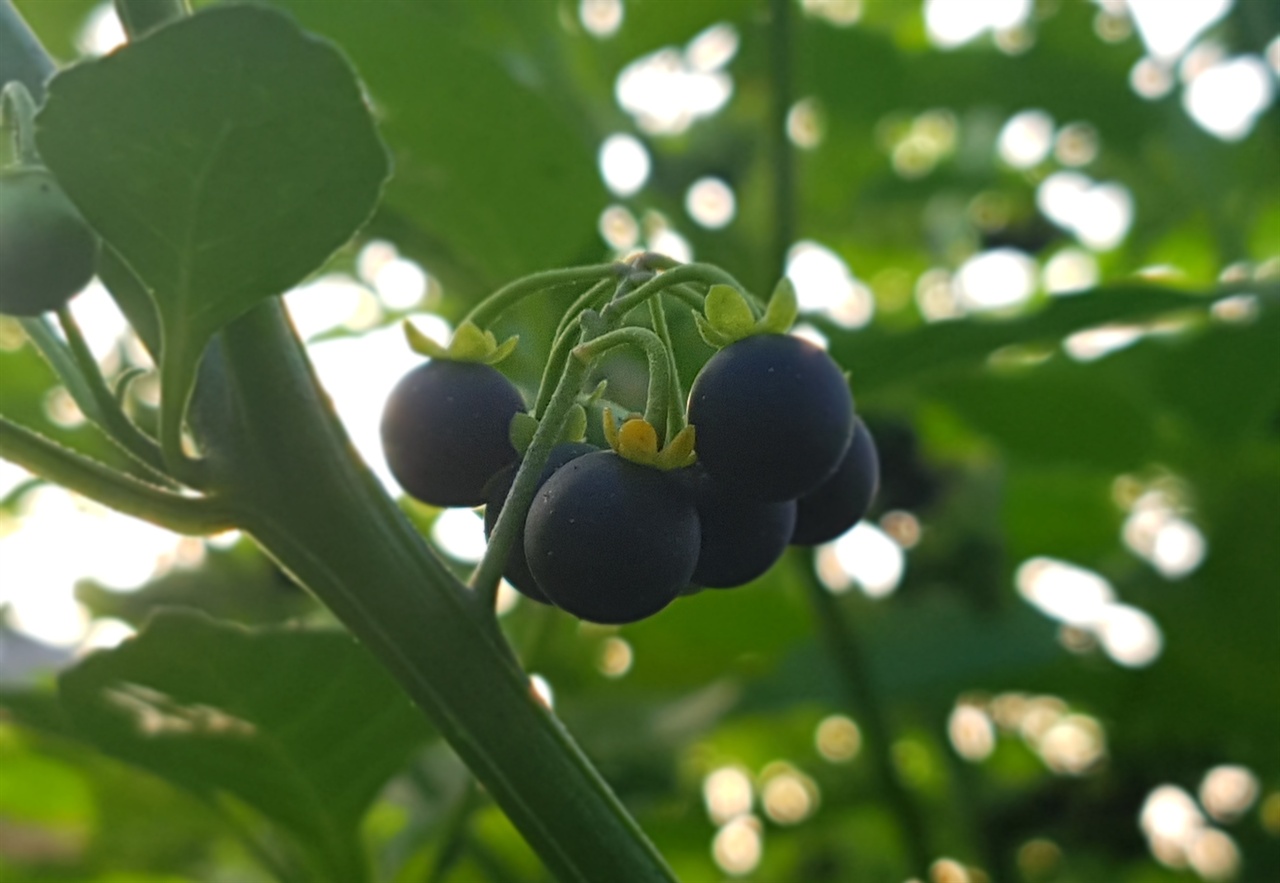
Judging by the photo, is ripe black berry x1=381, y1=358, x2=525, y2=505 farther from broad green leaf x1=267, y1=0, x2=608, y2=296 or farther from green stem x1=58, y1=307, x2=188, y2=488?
broad green leaf x1=267, y1=0, x2=608, y2=296

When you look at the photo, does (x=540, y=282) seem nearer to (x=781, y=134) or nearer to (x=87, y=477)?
(x=87, y=477)

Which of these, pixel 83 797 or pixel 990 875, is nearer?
pixel 990 875

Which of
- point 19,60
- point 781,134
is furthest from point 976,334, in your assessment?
point 19,60

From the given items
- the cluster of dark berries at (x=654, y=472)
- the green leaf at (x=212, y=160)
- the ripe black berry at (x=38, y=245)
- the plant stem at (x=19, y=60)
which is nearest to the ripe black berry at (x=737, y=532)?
the cluster of dark berries at (x=654, y=472)

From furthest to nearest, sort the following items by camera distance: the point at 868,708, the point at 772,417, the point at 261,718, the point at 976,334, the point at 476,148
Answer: the point at 868,708, the point at 476,148, the point at 976,334, the point at 261,718, the point at 772,417

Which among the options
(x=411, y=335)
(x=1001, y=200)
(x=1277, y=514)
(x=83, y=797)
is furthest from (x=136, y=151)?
(x=1001, y=200)

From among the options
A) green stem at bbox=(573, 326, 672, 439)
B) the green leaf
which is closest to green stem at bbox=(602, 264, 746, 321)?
green stem at bbox=(573, 326, 672, 439)

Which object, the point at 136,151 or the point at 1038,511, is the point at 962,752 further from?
the point at 136,151
